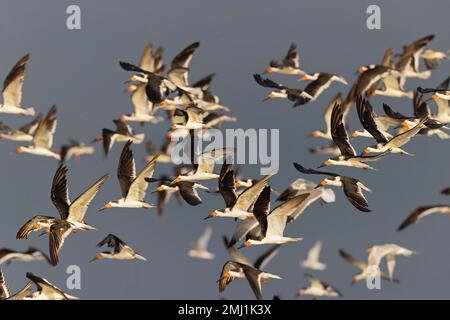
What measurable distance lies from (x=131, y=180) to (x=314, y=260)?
17537mm

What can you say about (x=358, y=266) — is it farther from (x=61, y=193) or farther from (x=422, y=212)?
(x=61, y=193)

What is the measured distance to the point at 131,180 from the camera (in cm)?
3091

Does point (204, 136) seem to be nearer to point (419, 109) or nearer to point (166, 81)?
point (166, 81)

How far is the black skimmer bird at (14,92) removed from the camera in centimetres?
3509

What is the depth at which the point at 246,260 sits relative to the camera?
3203cm

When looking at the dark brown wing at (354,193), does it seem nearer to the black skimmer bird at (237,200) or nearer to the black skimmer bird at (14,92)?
the black skimmer bird at (237,200)

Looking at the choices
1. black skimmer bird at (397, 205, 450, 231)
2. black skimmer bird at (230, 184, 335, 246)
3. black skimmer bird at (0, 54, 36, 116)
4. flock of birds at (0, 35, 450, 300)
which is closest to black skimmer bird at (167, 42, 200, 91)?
flock of birds at (0, 35, 450, 300)

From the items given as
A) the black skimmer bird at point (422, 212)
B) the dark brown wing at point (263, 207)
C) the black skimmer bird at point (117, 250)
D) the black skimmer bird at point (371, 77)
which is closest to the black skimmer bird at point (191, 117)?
the black skimmer bird at point (117, 250)

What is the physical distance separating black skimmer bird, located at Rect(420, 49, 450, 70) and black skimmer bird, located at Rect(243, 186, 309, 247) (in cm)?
1329

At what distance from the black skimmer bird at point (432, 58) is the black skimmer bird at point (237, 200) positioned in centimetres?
1374

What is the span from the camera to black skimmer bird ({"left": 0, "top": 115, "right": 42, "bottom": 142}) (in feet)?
127

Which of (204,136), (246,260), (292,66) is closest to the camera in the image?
(246,260)
